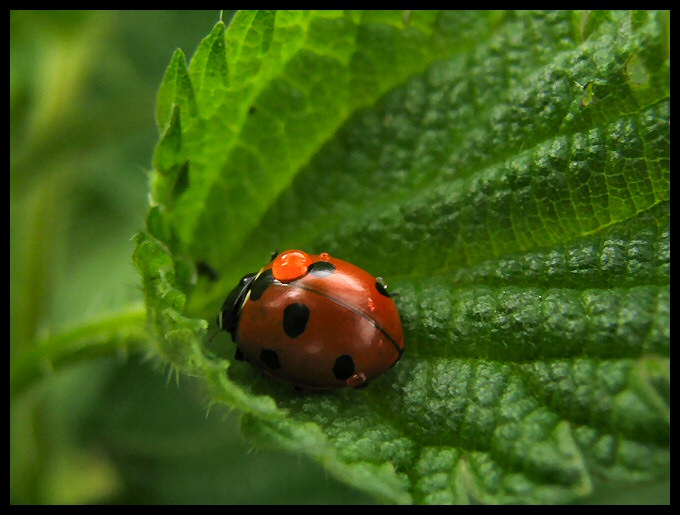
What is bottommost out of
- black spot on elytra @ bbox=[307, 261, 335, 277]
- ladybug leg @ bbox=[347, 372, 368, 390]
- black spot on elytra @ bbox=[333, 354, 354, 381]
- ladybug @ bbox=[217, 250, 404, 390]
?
ladybug leg @ bbox=[347, 372, 368, 390]

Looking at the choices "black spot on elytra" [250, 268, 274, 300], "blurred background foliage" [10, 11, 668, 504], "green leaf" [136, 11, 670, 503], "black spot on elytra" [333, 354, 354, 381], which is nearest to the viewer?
"green leaf" [136, 11, 670, 503]

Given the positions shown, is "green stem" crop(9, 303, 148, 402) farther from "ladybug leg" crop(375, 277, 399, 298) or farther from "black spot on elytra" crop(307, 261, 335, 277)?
"ladybug leg" crop(375, 277, 399, 298)

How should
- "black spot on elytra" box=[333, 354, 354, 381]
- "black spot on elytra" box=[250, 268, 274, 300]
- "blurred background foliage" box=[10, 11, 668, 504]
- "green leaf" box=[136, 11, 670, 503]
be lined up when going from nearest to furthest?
"green leaf" box=[136, 11, 670, 503] → "black spot on elytra" box=[333, 354, 354, 381] → "black spot on elytra" box=[250, 268, 274, 300] → "blurred background foliage" box=[10, 11, 668, 504]

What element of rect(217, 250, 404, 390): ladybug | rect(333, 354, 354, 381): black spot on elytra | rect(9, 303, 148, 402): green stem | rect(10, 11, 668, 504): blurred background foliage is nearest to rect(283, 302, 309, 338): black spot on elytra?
rect(217, 250, 404, 390): ladybug

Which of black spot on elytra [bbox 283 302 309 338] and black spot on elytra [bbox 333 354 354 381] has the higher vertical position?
black spot on elytra [bbox 283 302 309 338]

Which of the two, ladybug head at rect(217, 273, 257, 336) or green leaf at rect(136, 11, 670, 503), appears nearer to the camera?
green leaf at rect(136, 11, 670, 503)

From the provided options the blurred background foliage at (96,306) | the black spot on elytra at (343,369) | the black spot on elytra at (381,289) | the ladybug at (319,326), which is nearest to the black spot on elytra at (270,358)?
the ladybug at (319,326)

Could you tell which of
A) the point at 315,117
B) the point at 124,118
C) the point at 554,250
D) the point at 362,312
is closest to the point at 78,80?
the point at 124,118
